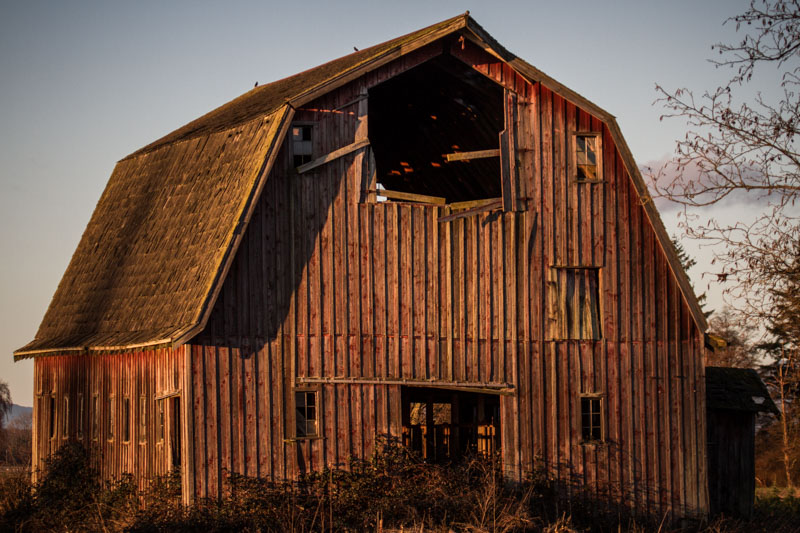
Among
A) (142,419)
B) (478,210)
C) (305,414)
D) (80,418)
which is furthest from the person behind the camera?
(80,418)

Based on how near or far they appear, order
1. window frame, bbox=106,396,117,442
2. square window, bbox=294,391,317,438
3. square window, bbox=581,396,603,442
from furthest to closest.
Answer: window frame, bbox=106,396,117,442, square window, bbox=581,396,603,442, square window, bbox=294,391,317,438

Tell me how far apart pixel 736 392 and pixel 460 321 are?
29.0 ft

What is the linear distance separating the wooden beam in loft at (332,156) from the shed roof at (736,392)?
11.2 meters

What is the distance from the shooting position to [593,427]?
2202 cm

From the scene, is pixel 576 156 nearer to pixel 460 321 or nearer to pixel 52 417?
pixel 460 321

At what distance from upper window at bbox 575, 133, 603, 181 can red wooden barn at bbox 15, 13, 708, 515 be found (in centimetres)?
5

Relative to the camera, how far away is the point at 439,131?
86.2 ft

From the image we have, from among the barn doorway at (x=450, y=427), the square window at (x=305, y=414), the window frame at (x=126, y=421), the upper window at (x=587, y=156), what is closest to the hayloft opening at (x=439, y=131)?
the upper window at (x=587, y=156)

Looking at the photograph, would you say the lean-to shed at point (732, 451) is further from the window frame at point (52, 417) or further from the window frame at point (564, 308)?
the window frame at point (52, 417)

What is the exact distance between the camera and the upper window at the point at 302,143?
67.9ft

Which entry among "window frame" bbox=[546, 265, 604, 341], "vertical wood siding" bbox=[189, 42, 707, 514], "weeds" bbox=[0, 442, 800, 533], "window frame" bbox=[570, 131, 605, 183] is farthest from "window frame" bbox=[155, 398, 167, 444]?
"window frame" bbox=[570, 131, 605, 183]

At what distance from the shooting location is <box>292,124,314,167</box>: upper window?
815 inches

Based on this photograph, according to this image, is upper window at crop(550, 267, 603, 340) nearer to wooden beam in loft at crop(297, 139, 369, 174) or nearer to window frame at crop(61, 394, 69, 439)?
wooden beam in loft at crop(297, 139, 369, 174)

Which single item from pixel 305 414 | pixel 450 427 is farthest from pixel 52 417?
pixel 450 427
